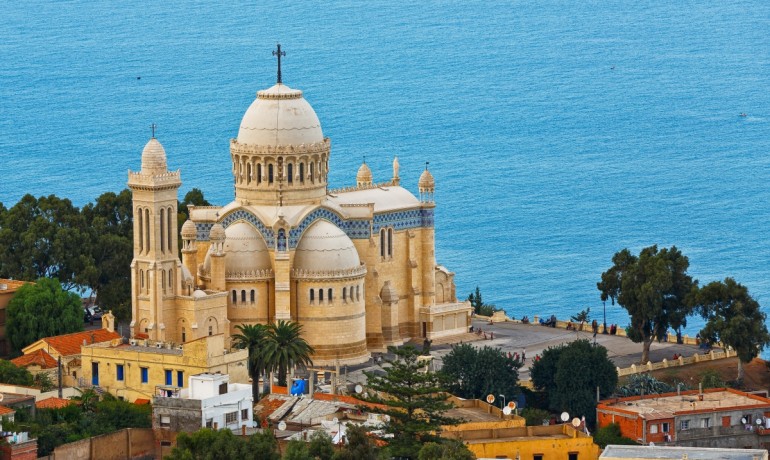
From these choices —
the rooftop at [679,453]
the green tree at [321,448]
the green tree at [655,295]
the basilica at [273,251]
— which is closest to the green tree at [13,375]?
the basilica at [273,251]

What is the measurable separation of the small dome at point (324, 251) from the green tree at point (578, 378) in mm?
11885

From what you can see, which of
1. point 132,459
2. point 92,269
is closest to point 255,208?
point 92,269

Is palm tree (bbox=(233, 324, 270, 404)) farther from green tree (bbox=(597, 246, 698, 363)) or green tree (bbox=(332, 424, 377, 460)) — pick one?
green tree (bbox=(597, 246, 698, 363))

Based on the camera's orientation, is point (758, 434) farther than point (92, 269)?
No

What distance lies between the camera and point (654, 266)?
12338cm

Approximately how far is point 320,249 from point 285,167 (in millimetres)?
4504

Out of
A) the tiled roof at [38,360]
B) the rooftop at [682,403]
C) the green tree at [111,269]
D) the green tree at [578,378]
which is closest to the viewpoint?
the rooftop at [682,403]

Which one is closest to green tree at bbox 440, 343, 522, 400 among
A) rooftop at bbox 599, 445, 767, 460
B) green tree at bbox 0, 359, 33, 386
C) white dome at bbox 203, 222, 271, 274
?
white dome at bbox 203, 222, 271, 274

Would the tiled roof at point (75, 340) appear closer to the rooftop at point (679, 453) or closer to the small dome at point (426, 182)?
the small dome at point (426, 182)

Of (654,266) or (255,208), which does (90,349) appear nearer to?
(255,208)

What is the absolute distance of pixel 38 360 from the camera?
11225 centimetres

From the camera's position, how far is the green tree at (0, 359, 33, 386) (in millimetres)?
106500

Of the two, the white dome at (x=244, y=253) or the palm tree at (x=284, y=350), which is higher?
the white dome at (x=244, y=253)

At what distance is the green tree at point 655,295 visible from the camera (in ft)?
402
